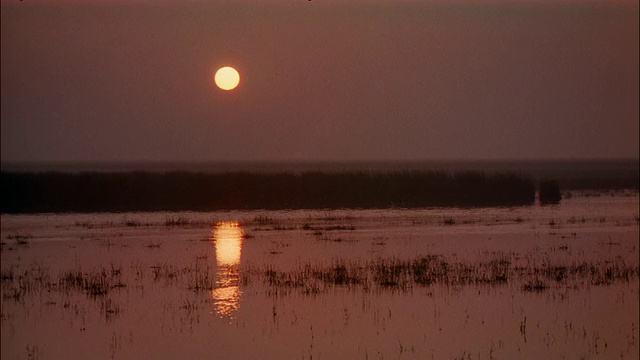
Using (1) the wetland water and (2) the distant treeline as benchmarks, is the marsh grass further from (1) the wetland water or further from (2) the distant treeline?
(2) the distant treeline

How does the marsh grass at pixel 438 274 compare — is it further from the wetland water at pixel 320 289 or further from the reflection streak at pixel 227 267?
the reflection streak at pixel 227 267

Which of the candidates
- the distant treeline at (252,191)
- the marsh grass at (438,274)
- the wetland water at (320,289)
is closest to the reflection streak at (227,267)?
the wetland water at (320,289)

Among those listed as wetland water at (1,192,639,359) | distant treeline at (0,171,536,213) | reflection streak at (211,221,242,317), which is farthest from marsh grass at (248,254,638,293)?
distant treeline at (0,171,536,213)

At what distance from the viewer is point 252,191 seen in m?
12.5

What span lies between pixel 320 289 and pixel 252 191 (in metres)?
5.98

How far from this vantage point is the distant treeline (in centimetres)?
1225

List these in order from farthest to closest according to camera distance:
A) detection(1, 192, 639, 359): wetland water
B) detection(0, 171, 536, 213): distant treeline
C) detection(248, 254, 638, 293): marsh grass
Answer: detection(0, 171, 536, 213): distant treeline < detection(248, 254, 638, 293): marsh grass < detection(1, 192, 639, 359): wetland water

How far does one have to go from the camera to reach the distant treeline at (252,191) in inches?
482

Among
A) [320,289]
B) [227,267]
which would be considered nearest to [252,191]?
[227,267]

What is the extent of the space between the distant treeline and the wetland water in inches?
58.4

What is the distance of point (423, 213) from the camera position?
1180 cm

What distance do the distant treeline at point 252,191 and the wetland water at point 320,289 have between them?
4.86 ft

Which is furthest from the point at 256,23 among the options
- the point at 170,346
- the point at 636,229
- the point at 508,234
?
the point at 636,229

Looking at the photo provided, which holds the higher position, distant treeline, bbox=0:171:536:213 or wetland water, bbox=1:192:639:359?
A: distant treeline, bbox=0:171:536:213
